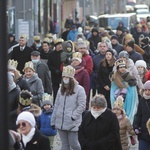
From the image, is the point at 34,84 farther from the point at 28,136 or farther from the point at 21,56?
the point at 28,136

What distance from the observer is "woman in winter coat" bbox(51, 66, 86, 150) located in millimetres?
9867

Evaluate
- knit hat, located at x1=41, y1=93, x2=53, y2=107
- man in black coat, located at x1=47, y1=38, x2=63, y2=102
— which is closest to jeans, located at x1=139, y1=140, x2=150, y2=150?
knit hat, located at x1=41, y1=93, x2=53, y2=107

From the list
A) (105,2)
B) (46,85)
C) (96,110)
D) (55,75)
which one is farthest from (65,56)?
(105,2)

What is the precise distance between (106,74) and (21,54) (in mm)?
3570

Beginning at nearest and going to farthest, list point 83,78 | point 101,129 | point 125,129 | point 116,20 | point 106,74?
point 101,129 → point 125,129 → point 83,78 → point 106,74 → point 116,20

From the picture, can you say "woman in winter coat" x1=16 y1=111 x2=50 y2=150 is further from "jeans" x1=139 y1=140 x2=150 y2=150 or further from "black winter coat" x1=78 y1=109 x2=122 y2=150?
"jeans" x1=139 y1=140 x2=150 y2=150

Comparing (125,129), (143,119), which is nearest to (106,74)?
(125,129)

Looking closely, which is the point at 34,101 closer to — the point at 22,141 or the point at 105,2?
the point at 22,141

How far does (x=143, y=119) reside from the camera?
9.22 m

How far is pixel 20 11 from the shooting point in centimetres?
2553

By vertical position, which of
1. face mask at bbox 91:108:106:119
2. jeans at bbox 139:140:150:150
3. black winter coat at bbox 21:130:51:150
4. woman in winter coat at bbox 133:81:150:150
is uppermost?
black winter coat at bbox 21:130:51:150

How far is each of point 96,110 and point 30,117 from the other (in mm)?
1915

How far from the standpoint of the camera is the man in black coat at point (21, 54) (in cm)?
1662

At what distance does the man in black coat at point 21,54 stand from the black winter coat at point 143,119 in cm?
752
